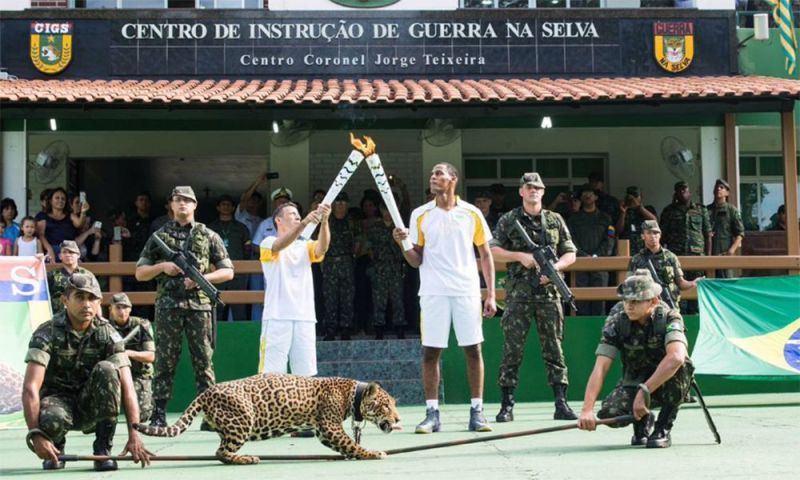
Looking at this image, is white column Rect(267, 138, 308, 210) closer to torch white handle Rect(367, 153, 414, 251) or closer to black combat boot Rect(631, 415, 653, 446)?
torch white handle Rect(367, 153, 414, 251)

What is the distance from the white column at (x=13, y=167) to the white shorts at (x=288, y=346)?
7313 mm

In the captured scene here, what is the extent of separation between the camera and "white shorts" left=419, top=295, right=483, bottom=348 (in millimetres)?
9375

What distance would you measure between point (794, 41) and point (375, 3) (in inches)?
234

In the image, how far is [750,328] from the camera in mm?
12148

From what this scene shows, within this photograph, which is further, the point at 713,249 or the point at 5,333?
the point at 713,249

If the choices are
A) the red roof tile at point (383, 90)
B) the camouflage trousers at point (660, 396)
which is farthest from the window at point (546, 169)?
the camouflage trousers at point (660, 396)

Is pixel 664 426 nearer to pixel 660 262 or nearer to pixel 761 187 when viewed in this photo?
pixel 660 262

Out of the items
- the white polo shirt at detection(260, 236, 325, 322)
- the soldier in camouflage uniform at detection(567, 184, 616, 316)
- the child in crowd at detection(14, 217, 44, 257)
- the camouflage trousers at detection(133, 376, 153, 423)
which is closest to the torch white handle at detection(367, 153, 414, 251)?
the white polo shirt at detection(260, 236, 325, 322)

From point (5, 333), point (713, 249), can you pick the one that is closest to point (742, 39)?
point (713, 249)

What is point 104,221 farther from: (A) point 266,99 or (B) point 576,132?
(B) point 576,132

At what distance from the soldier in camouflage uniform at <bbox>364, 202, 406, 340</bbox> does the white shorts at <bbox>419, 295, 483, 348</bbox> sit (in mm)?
4182

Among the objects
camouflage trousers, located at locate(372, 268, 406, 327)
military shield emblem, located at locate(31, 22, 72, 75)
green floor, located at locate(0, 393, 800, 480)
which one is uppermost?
military shield emblem, located at locate(31, 22, 72, 75)

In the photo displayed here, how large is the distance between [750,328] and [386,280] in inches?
159

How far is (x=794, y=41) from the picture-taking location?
1709 centimetres
